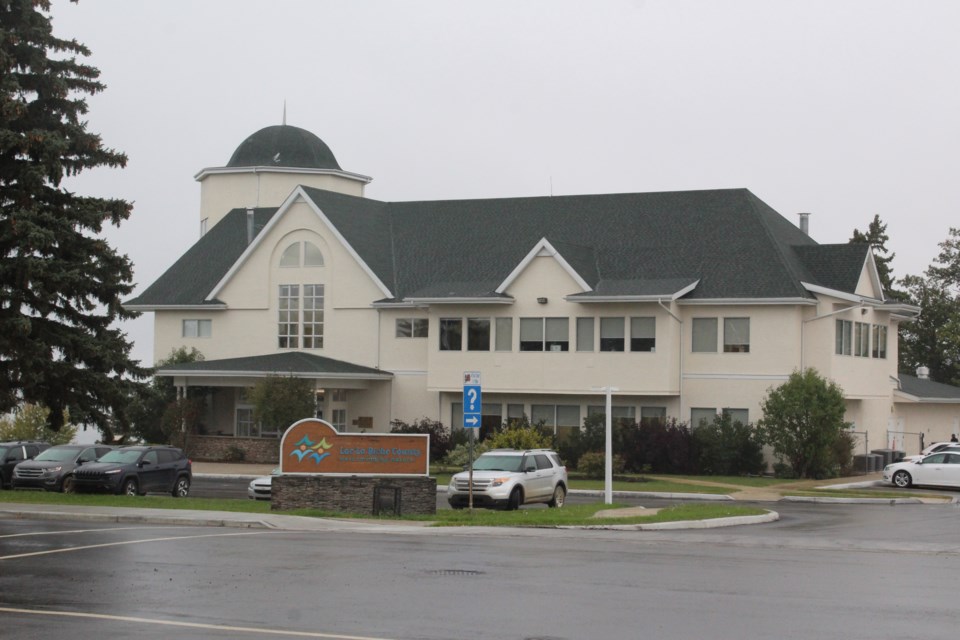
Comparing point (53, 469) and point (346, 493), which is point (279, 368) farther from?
point (346, 493)

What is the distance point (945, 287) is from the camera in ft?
272

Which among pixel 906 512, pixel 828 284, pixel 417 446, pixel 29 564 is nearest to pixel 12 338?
pixel 417 446

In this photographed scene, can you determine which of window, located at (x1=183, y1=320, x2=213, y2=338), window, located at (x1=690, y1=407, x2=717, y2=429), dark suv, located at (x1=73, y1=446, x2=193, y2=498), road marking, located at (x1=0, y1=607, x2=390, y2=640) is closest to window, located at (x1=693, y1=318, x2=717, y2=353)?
window, located at (x1=690, y1=407, x2=717, y2=429)

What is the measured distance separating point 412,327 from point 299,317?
18.2 feet

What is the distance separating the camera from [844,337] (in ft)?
166

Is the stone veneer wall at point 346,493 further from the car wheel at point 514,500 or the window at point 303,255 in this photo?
the window at point 303,255

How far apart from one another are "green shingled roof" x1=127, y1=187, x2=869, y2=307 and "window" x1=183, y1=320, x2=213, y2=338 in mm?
1107

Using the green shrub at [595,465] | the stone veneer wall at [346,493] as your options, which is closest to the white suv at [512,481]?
the stone veneer wall at [346,493]

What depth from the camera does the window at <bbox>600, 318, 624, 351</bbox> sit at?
4956 cm

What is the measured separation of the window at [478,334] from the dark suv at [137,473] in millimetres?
17735

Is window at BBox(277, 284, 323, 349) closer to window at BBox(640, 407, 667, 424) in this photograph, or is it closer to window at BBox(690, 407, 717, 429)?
window at BBox(640, 407, 667, 424)

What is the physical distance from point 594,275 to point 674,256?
3.38m

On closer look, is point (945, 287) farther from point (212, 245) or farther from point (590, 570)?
point (590, 570)

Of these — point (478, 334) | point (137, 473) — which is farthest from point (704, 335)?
point (137, 473)
